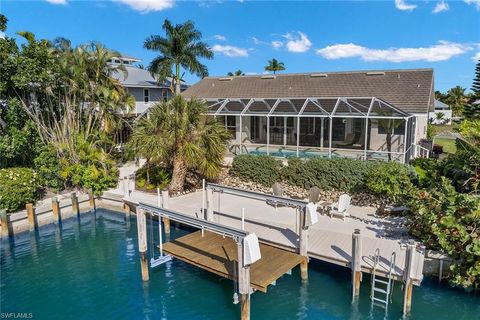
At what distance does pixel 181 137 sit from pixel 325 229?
7776 mm

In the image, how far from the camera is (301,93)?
963 inches

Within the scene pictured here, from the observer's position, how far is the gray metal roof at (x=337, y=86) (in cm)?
2024

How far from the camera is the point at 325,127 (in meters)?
23.4

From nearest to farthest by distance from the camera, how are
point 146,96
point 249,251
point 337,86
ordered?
1. point 249,251
2. point 337,86
3. point 146,96

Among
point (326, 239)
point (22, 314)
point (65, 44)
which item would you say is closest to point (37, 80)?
point (65, 44)

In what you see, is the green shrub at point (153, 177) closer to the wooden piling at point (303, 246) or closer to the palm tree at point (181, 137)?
the palm tree at point (181, 137)

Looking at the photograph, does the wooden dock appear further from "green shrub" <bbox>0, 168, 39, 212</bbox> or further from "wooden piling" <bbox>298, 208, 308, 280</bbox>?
"green shrub" <bbox>0, 168, 39, 212</bbox>

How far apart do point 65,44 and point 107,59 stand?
268 cm

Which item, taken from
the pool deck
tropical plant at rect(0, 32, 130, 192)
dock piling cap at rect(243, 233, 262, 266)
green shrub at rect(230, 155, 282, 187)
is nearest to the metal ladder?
the pool deck

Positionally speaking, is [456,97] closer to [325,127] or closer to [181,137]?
[325,127]

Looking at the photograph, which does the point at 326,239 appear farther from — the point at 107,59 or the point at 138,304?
the point at 107,59

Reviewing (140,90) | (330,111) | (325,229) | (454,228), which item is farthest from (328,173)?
(140,90)

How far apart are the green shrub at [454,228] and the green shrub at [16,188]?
54.1 ft

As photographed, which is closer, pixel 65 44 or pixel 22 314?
pixel 22 314
